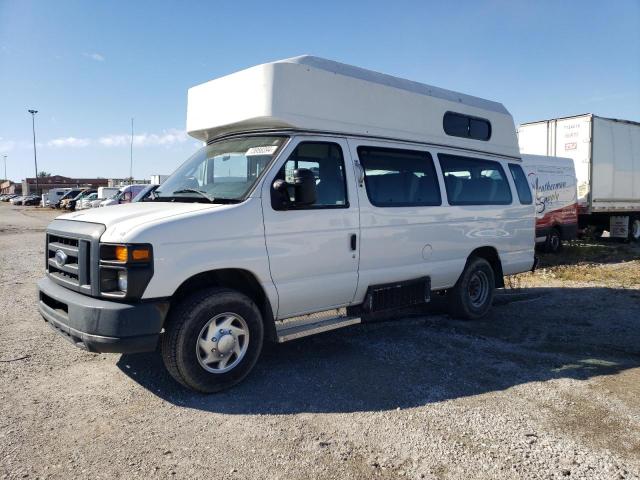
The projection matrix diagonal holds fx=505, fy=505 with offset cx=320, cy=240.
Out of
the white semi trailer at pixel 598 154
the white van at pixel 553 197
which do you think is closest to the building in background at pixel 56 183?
the white semi trailer at pixel 598 154

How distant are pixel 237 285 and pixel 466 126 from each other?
3947mm

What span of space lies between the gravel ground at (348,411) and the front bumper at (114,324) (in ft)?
1.82

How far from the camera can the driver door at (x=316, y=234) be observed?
4.49 metres

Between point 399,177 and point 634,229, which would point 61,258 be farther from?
point 634,229

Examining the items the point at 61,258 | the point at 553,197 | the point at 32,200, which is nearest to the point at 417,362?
the point at 61,258

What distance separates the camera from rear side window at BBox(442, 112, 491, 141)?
642cm

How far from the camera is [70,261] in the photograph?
4281mm

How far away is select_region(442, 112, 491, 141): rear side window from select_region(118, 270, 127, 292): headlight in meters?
4.28

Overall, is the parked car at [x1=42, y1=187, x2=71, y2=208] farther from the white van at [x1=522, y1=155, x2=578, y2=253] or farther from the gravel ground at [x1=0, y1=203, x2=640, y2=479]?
the gravel ground at [x1=0, y1=203, x2=640, y2=479]

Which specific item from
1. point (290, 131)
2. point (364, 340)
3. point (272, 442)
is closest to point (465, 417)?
point (272, 442)

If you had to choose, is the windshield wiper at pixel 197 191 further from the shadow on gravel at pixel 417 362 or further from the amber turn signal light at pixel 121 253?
the shadow on gravel at pixel 417 362

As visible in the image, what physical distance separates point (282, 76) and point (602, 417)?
3908mm

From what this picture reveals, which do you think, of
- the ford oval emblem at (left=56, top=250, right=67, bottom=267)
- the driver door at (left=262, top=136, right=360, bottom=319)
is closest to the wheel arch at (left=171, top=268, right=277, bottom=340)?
the driver door at (left=262, top=136, right=360, bottom=319)

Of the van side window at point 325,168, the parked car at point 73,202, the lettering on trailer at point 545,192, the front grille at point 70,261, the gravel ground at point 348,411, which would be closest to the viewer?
the gravel ground at point 348,411
